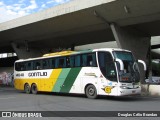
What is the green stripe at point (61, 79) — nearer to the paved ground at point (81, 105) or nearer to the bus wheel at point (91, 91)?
the bus wheel at point (91, 91)

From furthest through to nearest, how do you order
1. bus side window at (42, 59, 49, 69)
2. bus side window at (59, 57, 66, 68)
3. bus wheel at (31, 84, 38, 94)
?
1. bus wheel at (31, 84, 38, 94)
2. bus side window at (42, 59, 49, 69)
3. bus side window at (59, 57, 66, 68)

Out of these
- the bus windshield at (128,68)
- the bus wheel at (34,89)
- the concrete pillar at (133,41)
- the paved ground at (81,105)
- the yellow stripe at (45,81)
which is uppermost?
the concrete pillar at (133,41)

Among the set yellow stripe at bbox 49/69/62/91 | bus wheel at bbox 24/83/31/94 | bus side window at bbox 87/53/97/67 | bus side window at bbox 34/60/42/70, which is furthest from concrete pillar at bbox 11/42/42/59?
bus side window at bbox 87/53/97/67

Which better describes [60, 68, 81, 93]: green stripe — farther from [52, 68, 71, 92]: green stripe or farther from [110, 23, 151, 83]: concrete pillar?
[110, 23, 151, 83]: concrete pillar

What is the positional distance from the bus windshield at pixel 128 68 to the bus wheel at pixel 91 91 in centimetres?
212

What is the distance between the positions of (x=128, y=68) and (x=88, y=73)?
2.56 metres

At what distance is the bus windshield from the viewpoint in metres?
17.3

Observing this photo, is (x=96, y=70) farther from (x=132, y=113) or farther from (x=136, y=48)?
(x=136, y=48)

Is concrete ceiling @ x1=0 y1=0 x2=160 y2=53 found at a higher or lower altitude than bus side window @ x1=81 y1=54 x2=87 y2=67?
higher

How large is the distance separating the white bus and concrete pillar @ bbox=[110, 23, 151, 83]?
34.5ft

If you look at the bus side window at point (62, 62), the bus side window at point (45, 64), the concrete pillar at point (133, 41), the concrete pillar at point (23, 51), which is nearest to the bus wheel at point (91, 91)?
the bus side window at point (62, 62)

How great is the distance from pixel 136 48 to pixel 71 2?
369 inches

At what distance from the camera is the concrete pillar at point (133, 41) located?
103 feet

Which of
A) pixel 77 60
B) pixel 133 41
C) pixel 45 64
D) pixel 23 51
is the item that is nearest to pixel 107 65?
pixel 77 60
